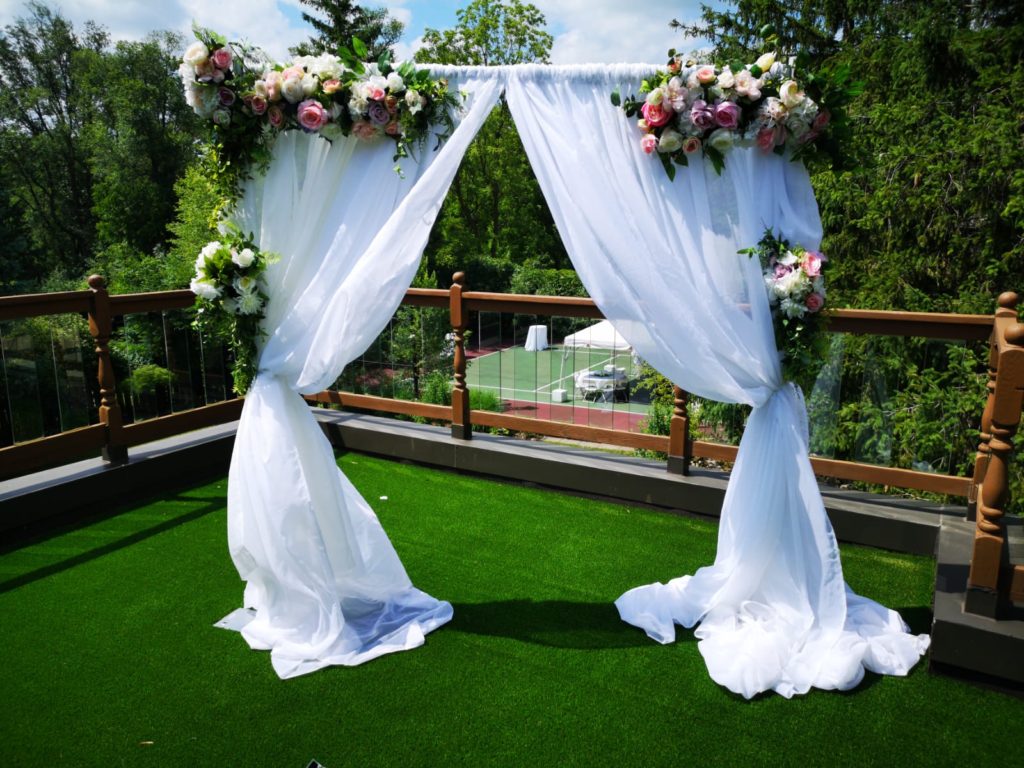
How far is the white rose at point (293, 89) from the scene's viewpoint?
2920 millimetres

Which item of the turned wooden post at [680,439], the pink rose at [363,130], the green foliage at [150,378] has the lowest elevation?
the turned wooden post at [680,439]

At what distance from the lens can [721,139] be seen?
2.82 meters

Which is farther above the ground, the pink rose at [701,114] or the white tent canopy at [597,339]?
the pink rose at [701,114]

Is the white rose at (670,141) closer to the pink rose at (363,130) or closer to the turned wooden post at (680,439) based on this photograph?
the pink rose at (363,130)

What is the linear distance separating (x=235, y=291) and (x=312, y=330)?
0.36 metres

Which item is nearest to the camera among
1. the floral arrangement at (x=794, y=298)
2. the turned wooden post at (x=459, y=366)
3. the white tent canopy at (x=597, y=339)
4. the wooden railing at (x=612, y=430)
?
the wooden railing at (x=612, y=430)

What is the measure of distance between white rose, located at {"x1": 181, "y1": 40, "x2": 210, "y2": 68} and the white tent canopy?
2.71 metres

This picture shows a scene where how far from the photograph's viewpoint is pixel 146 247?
3434 cm

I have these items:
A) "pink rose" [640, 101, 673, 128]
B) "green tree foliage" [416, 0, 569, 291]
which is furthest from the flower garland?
"green tree foliage" [416, 0, 569, 291]

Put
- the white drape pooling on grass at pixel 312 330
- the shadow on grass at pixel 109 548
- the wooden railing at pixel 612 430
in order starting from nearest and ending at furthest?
the wooden railing at pixel 612 430
the white drape pooling on grass at pixel 312 330
the shadow on grass at pixel 109 548

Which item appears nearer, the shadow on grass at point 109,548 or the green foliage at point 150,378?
the shadow on grass at point 109,548

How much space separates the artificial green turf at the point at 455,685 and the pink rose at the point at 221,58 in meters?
2.36

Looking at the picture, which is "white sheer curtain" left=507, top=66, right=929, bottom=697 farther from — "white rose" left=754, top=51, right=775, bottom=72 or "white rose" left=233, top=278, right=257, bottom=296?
"white rose" left=233, top=278, right=257, bottom=296

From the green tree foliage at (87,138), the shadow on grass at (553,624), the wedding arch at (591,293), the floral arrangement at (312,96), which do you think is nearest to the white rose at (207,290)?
the wedding arch at (591,293)
